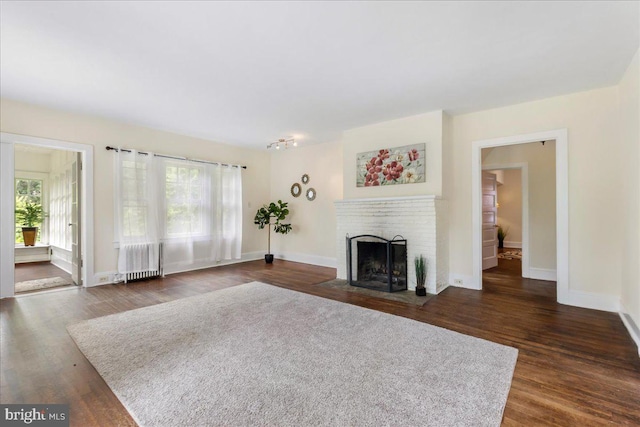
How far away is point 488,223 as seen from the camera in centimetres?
585

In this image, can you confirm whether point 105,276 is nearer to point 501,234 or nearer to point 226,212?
point 226,212

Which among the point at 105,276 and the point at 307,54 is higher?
the point at 307,54

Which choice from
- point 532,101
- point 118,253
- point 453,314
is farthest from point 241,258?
point 532,101

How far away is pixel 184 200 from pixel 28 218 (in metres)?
4.48

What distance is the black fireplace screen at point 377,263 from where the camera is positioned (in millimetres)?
4332

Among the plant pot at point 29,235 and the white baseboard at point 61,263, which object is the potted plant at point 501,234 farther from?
the plant pot at point 29,235

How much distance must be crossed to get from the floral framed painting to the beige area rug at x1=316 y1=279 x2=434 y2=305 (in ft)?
5.64

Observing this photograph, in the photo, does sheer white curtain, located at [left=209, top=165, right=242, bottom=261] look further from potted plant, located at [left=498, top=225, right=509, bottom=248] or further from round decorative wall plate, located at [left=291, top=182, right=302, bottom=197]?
potted plant, located at [left=498, top=225, right=509, bottom=248]

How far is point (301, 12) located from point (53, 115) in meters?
4.34

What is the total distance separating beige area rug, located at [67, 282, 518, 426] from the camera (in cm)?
164

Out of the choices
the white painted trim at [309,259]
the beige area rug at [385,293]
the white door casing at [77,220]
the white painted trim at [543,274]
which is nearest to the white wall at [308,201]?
the white painted trim at [309,259]

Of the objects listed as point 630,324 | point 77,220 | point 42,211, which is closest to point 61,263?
point 42,211

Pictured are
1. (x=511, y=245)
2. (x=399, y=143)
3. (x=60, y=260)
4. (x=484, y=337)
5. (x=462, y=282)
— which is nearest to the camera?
(x=484, y=337)

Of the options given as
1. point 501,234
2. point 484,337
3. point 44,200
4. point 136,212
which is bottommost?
point 484,337
